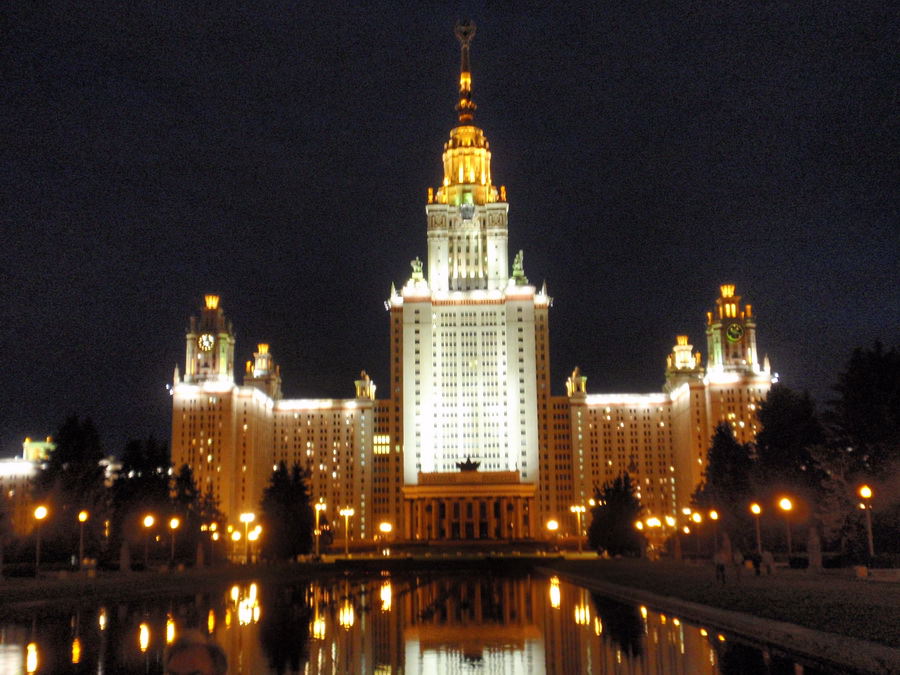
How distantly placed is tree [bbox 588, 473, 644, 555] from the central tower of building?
6824 centimetres

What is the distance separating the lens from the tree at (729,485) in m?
66.9

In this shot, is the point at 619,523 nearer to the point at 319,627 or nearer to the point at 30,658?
the point at 319,627

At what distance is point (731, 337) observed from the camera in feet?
519

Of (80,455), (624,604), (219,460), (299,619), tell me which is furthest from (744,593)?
(219,460)

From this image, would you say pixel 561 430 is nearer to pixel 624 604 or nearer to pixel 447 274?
pixel 447 274

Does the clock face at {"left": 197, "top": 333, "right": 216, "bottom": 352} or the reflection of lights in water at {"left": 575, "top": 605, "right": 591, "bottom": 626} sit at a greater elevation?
the clock face at {"left": 197, "top": 333, "right": 216, "bottom": 352}

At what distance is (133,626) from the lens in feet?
95.3

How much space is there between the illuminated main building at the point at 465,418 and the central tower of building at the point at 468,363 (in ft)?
0.77

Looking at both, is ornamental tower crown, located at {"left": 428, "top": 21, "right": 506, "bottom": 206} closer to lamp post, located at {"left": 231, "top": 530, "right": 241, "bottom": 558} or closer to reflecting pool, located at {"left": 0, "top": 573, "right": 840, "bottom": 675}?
lamp post, located at {"left": 231, "top": 530, "right": 241, "bottom": 558}

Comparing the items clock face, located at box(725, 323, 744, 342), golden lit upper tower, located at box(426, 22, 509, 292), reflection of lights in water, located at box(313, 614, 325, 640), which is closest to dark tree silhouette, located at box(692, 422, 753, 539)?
reflection of lights in water, located at box(313, 614, 325, 640)

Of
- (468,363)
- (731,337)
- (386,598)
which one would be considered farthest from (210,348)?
(386,598)

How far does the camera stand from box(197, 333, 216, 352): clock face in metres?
162

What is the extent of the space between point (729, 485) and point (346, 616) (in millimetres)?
43324

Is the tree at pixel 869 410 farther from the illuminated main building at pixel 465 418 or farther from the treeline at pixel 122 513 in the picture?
the illuminated main building at pixel 465 418
